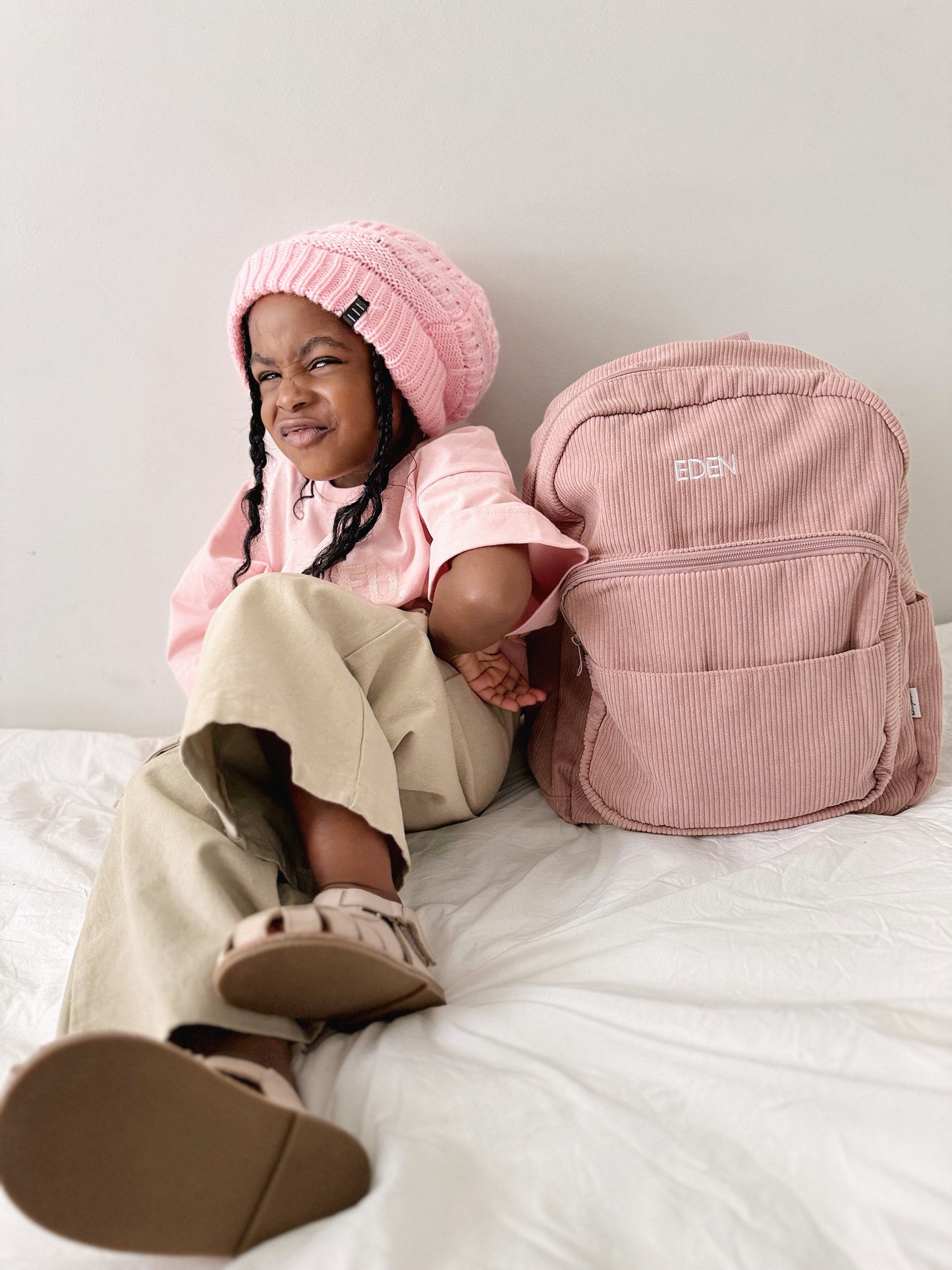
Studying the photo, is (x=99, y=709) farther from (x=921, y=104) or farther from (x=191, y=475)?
(x=921, y=104)

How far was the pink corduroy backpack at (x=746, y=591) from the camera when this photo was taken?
861 mm

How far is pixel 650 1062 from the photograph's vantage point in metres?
0.57

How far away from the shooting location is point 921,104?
121 cm

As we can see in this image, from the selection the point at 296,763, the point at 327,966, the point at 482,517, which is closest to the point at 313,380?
the point at 482,517

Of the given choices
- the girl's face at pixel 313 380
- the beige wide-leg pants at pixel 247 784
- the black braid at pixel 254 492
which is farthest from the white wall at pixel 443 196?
the beige wide-leg pants at pixel 247 784

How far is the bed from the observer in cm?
46

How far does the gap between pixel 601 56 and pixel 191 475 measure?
0.80 m

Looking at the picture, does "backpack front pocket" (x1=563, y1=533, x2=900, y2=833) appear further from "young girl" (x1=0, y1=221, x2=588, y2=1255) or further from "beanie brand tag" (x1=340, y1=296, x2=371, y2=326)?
"beanie brand tag" (x1=340, y1=296, x2=371, y2=326)

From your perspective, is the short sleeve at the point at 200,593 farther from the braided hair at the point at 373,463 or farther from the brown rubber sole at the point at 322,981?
the brown rubber sole at the point at 322,981

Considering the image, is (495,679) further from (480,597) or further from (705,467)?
(705,467)

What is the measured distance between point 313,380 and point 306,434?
0.06 meters

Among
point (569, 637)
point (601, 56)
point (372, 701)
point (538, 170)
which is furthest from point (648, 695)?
point (601, 56)

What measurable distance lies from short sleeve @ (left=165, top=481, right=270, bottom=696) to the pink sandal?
602mm

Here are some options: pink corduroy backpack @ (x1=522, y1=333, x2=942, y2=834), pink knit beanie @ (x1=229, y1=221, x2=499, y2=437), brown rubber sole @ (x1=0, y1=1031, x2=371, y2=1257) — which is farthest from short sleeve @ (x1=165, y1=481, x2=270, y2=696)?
brown rubber sole @ (x1=0, y1=1031, x2=371, y2=1257)
